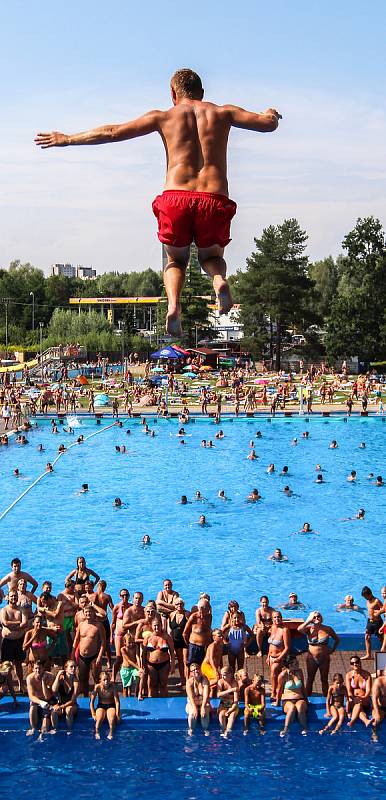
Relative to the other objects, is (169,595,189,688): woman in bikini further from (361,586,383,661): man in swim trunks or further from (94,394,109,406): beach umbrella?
(94,394,109,406): beach umbrella

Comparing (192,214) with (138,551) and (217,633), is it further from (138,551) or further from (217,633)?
(138,551)

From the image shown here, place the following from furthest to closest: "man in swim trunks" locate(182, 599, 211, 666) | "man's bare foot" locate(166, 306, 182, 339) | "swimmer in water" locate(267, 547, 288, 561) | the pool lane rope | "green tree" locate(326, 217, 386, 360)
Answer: "green tree" locate(326, 217, 386, 360)
the pool lane rope
"swimmer in water" locate(267, 547, 288, 561)
"man in swim trunks" locate(182, 599, 211, 666)
"man's bare foot" locate(166, 306, 182, 339)

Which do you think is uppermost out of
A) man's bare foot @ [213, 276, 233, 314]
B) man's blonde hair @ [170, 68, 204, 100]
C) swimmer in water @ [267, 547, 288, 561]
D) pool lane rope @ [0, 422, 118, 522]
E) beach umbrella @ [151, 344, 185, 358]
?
beach umbrella @ [151, 344, 185, 358]

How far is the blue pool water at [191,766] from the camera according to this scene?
31.7 ft

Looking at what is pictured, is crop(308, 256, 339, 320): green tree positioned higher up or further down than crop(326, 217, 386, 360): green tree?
higher up

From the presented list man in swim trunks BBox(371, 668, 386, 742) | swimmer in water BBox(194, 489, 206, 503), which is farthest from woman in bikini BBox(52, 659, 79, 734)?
swimmer in water BBox(194, 489, 206, 503)

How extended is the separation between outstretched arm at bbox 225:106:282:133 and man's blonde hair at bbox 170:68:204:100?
23 cm

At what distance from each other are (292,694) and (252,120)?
661 centimetres

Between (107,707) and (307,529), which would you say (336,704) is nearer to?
(107,707)

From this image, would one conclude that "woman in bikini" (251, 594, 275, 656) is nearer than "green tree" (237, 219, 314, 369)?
Yes

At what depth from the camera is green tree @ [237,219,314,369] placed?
62.8 metres

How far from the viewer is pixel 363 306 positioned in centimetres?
6247

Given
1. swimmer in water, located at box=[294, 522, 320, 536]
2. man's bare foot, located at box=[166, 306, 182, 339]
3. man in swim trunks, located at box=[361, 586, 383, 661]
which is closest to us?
man's bare foot, located at box=[166, 306, 182, 339]

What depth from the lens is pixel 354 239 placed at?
64938mm
